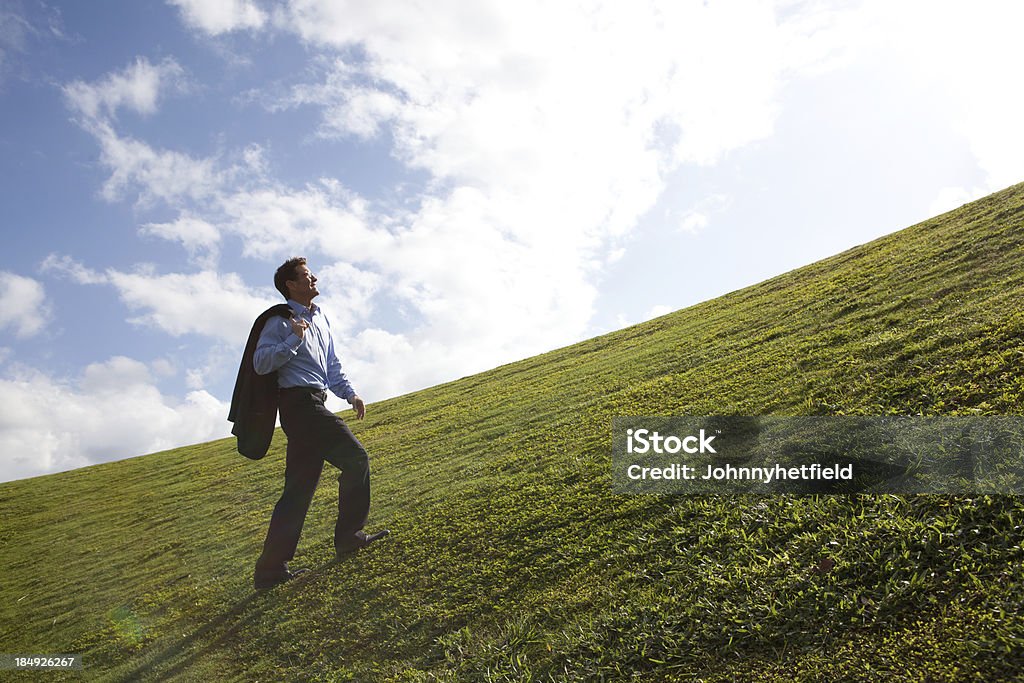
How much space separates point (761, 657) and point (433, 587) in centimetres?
390

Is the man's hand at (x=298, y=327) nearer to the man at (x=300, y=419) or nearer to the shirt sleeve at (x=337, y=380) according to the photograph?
the man at (x=300, y=419)

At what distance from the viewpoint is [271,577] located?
8.28 metres

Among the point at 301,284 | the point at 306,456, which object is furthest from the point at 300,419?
the point at 301,284

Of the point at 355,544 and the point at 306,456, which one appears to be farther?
the point at 355,544

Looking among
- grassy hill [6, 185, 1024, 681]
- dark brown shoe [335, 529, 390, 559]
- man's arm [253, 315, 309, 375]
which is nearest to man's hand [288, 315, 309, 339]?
man's arm [253, 315, 309, 375]

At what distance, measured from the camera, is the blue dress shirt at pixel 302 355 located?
7.32m

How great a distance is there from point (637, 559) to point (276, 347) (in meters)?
4.92

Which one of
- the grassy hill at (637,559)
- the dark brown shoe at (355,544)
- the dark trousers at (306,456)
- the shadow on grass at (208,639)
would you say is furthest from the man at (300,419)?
the grassy hill at (637,559)

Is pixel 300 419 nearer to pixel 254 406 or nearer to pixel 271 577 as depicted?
pixel 254 406

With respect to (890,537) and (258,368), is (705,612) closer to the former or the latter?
(890,537)

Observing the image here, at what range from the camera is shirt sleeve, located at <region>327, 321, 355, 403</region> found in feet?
27.5

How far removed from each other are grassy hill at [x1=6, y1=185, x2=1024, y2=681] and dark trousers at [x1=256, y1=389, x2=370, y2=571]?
1043 millimetres

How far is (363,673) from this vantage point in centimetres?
571

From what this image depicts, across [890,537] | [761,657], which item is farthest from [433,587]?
[890,537]
